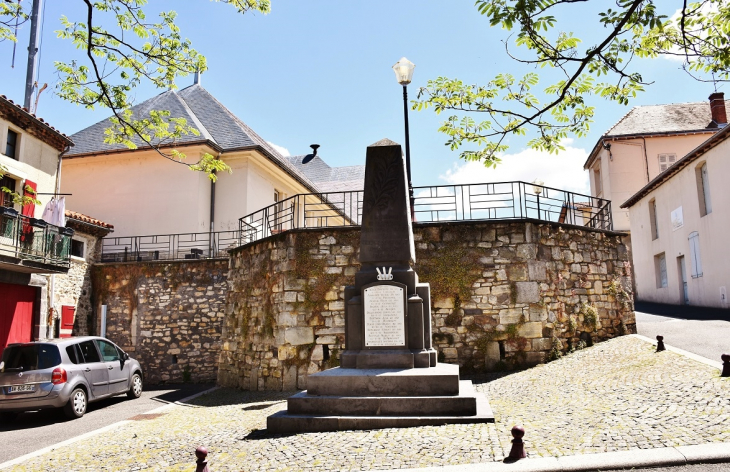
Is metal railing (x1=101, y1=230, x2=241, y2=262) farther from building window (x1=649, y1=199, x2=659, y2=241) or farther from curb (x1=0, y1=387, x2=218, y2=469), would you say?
building window (x1=649, y1=199, x2=659, y2=241)

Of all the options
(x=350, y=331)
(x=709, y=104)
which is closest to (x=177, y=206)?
(x=350, y=331)

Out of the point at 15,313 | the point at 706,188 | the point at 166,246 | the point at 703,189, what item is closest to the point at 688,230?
the point at 703,189

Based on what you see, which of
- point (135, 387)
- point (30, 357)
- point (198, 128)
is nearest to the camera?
point (30, 357)

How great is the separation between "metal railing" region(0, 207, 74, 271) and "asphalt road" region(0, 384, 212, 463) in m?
4.59

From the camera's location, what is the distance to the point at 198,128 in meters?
21.6

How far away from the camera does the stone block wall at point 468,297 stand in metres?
12.2

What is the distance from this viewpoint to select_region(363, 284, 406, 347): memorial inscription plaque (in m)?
7.99

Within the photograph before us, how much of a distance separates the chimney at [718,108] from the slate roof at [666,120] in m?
0.27

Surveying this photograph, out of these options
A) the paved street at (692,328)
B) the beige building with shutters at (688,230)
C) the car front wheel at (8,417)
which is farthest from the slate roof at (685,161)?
the car front wheel at (8,417)

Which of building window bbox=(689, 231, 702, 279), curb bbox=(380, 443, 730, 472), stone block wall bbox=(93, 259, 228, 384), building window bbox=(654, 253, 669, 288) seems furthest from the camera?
building window bbox=(654, 253, 669, 288)

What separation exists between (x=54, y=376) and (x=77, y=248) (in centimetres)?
971

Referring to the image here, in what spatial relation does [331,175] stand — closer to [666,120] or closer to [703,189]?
[666,120]

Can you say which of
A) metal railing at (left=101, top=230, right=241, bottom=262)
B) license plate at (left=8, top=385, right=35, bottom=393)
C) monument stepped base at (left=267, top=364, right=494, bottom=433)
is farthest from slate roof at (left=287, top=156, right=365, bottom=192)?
monument stepped base at (left=267, top=364, right=494, bottom=433)

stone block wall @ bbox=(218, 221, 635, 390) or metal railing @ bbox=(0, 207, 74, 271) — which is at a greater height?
metal railing @ bbox=(0, 207, 74, 271)
